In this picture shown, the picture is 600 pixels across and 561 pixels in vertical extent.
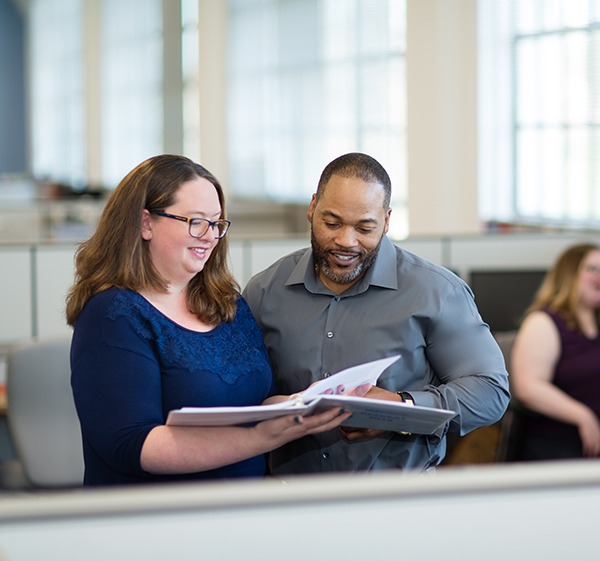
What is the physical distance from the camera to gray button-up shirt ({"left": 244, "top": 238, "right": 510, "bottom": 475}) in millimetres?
1636

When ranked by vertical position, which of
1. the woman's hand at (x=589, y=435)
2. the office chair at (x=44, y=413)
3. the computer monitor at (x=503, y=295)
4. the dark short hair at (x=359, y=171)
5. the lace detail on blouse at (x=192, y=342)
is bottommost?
the woman's hand at (x=589, y=435)

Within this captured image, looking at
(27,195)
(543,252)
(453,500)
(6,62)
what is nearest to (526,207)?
(543,252)

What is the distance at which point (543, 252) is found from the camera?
13.7ft

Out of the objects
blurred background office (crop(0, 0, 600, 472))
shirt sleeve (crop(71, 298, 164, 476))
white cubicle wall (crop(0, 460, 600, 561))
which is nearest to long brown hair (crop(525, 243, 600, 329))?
blurred background office (crop(0, 0, 600, 472))

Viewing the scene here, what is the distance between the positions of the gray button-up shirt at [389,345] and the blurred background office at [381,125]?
212cm

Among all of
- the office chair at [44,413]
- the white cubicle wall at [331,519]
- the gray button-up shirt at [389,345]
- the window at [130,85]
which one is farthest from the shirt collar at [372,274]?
the window at [130,85]

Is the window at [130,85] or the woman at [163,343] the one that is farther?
the window at [130,85]

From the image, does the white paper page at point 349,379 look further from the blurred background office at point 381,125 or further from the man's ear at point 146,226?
the blurred background office at point 381,125

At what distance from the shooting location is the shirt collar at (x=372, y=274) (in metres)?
1.67

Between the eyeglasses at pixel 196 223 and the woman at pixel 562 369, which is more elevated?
the eyeglasses at pixel 196 223

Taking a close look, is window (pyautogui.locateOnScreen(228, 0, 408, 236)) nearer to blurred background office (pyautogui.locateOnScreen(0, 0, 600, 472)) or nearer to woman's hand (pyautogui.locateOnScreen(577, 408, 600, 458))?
blurred background office (pyautogui.locateOnScreen(0, 0, 600, 472))

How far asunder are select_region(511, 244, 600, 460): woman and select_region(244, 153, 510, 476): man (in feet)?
4.69

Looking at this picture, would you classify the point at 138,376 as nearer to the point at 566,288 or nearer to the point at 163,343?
the point at 163,343

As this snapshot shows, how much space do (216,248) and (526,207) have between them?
4053mm
